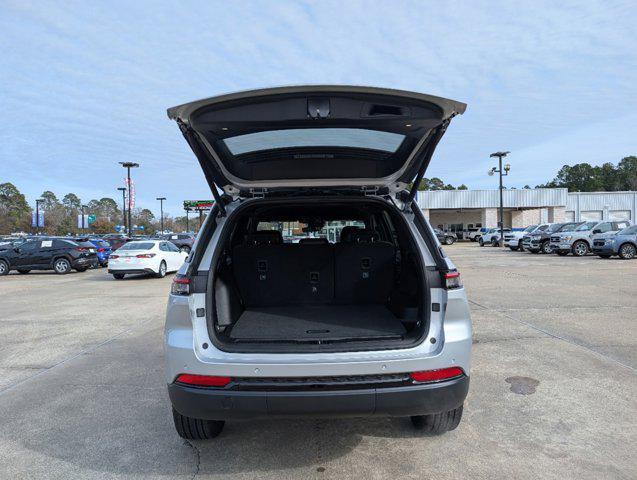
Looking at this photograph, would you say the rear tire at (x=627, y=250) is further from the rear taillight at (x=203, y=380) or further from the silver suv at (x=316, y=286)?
the rear taillight at (x=203, y=380)

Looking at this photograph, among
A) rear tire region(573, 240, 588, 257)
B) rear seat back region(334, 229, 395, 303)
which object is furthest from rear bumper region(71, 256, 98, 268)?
rear tire region(573, 240, 588, 257)

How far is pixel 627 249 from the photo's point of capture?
19.3 m

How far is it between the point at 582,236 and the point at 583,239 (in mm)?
176

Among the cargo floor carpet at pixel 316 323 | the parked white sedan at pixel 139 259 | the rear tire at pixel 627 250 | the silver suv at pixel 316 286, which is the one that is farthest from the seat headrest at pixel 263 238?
the rear tire at pixel 627 250

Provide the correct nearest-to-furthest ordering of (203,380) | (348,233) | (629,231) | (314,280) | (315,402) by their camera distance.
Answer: (315,402), (203,380), (314,280), (348,233), (629,231)

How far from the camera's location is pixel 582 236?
2178cm

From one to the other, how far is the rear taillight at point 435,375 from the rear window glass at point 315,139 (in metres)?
1.51

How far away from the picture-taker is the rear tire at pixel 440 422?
10.3 feet

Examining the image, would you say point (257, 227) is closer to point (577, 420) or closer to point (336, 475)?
point (336, 475)

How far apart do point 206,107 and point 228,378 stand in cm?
152

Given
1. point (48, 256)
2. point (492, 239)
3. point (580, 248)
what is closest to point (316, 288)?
point (48, 256)

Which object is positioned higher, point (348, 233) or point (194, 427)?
point (348, 233)

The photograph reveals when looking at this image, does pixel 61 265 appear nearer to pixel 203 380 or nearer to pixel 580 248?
pixel 203 380

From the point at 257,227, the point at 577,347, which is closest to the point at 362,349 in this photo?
the point at 257,227
